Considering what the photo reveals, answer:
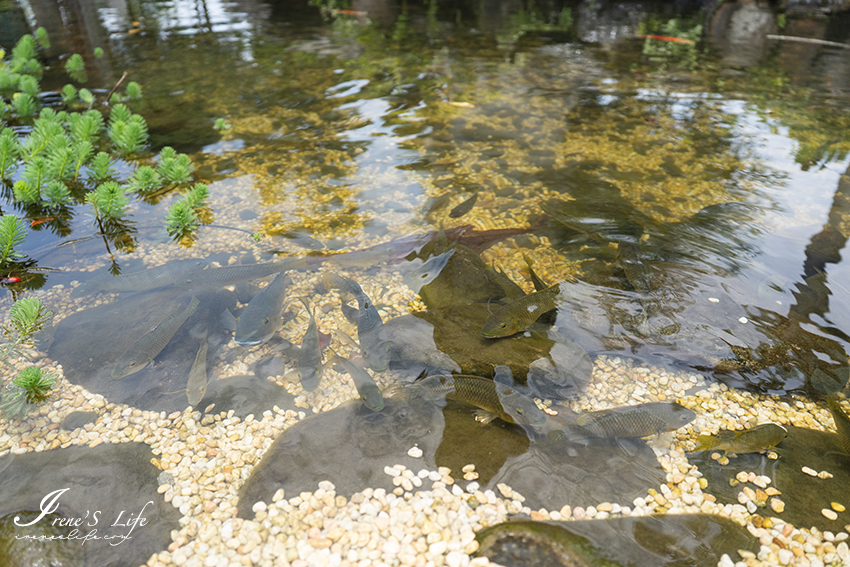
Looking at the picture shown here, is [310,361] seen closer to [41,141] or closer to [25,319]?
[25,319]

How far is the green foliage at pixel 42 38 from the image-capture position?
11.7 meters

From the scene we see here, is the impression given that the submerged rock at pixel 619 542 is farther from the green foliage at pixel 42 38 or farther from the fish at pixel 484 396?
the green foliage at pixel 42 38

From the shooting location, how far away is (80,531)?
2.59 meters

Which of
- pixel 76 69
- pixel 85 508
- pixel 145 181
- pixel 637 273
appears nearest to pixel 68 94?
pixel 76 69

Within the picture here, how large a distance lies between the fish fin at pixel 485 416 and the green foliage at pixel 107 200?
4.55m

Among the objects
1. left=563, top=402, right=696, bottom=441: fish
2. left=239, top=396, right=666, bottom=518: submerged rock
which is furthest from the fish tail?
left=239, top=396, right=666, bottom=518: submerged rock

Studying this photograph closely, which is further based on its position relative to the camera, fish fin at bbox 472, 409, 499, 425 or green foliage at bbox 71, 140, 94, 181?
green foliage at bbox 71, 140, 94, 181

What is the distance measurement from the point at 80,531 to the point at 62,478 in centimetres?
46

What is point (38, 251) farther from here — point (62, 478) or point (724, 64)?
point (724, 64)

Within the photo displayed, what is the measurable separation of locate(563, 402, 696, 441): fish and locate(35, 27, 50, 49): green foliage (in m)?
15.7

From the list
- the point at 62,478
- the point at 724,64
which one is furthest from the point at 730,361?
the point at 724,64

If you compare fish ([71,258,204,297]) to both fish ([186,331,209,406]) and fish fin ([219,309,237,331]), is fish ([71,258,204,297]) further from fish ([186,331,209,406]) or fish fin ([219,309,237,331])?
fish ([186,331,209,406])
